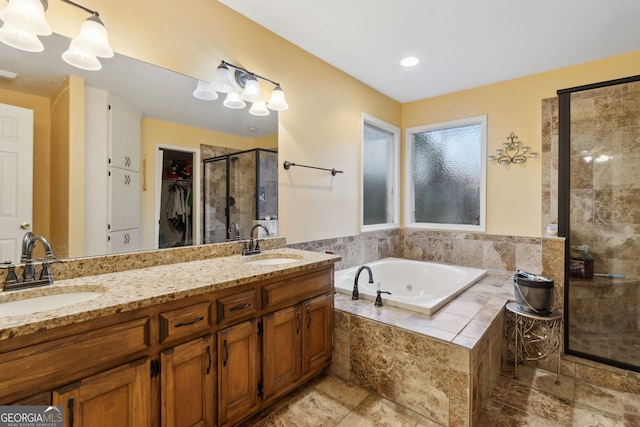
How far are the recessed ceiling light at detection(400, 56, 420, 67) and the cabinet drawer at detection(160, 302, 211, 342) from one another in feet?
8.52

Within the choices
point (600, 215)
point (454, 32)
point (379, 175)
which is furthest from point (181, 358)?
point (600, 215)

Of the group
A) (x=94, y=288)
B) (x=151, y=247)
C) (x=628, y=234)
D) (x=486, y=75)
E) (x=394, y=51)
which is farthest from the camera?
(x=486, y=75)

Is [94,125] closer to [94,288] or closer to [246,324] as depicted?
[94,288]

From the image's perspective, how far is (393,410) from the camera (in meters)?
1.78

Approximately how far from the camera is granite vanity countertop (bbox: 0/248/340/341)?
3.05ft

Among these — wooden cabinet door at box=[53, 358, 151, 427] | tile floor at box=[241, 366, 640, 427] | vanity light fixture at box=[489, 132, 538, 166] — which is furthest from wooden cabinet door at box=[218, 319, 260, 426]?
vanity light fixture at box=[489, 132, 538, 166]

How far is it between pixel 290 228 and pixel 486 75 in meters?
2.50

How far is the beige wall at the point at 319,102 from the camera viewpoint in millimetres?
1722

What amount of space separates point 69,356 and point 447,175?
3.64m

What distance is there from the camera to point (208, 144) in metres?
2.01

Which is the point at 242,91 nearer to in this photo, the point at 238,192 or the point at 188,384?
the point at 238,192

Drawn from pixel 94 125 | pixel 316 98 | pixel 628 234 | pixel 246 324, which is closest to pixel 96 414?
pixel 246 324

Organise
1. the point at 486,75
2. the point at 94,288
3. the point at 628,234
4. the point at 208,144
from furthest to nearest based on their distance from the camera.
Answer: the point at 486,75 → the point at 628,234 → the point at 208,144 → the point at 94,288

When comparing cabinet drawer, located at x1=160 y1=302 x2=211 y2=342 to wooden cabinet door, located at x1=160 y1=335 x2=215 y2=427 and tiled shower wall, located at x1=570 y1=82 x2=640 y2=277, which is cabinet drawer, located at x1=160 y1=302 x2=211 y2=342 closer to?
wooden cabinet door, located at x1=160 y1=335 x2=215 y2=427
